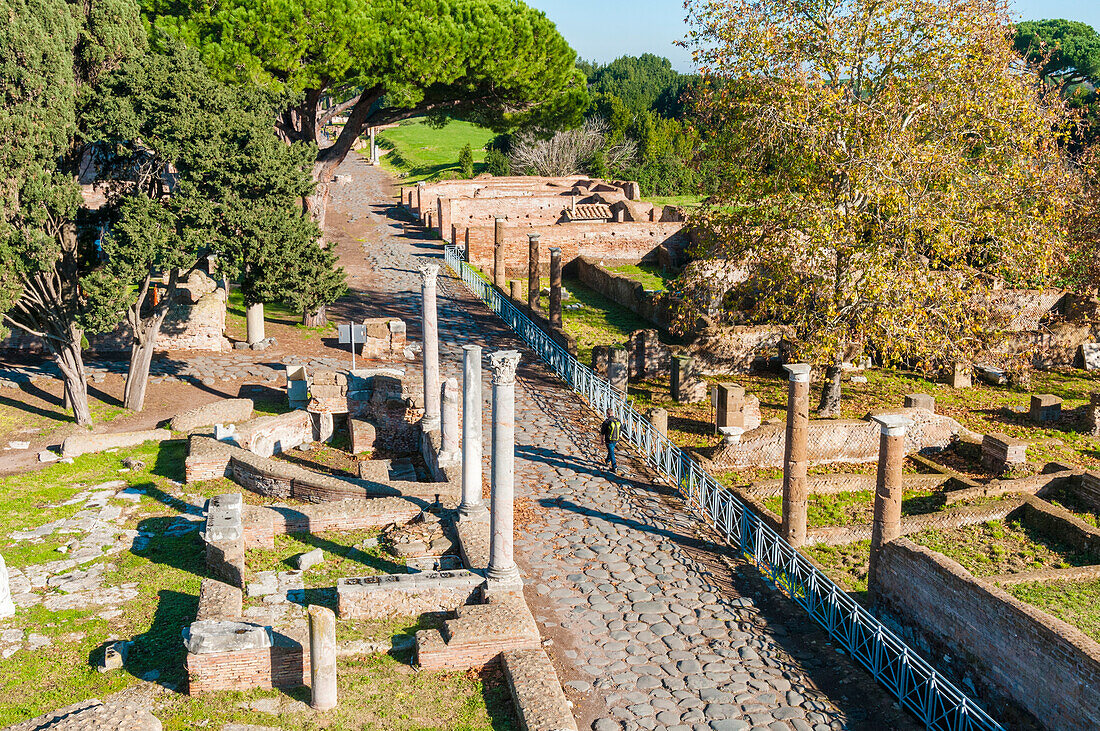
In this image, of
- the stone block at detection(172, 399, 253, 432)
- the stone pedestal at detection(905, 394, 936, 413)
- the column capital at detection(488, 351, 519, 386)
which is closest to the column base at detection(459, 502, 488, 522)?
the column capital at detection(488, 351, 519, 386)

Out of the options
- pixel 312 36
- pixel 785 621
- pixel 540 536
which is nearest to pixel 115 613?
pixel 540 536

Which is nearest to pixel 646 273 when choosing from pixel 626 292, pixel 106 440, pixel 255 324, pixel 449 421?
pixel 626 292

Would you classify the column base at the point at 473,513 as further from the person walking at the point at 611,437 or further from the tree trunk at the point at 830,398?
the tree trunk at the point at 830,398

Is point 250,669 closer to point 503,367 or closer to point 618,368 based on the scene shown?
point 503,367

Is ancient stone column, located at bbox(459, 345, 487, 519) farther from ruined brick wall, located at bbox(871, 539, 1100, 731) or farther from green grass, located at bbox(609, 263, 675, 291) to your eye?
green grass, located at bbox(609, 263, 675, 291)

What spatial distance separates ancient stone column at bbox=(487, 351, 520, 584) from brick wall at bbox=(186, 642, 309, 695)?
101 inches

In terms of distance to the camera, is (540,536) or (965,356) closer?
(540,536)

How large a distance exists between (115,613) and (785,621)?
7.92m

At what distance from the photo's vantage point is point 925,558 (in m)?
11.4

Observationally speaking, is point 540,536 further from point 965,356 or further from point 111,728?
point 965,356

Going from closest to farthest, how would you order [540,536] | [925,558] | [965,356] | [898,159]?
[925,558] → [540,536] → [898,159] → [965,356]

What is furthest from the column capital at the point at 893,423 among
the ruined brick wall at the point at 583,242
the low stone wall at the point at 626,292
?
the ruined brick wall at the point at 583,242

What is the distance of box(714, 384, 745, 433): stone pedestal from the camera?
18766mm

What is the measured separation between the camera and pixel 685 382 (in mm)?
21516
